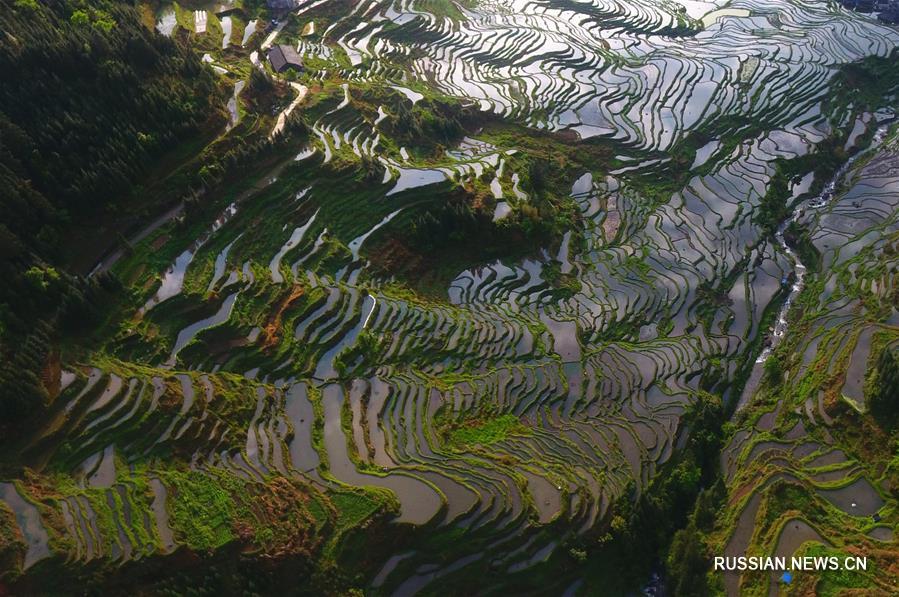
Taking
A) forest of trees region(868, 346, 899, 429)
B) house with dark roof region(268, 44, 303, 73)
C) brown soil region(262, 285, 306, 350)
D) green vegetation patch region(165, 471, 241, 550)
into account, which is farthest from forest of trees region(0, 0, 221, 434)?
forest of trees region(868, 346, 899, 429)

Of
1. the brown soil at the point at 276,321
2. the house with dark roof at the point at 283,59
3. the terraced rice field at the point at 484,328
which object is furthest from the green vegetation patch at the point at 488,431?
the house with dark roof at the point at 283,59

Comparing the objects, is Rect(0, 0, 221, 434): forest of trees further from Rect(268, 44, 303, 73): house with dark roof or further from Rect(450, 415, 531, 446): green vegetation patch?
Rect(450, 415, 531, 446): green vegetation patch

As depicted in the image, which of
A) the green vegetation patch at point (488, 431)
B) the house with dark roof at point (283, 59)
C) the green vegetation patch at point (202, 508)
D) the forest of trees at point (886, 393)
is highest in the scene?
the house with dark roof at point (283, 59)

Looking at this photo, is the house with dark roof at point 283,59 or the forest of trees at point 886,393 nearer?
the forest of trees at point 886,393

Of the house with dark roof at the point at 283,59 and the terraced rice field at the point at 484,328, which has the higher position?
the house with dark roof at the point at 283,59

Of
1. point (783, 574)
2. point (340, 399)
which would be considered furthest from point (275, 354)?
point (783, 574)

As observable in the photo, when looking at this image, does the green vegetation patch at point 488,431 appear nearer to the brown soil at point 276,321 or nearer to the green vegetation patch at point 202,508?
the green vegetation patch at point 202,508
